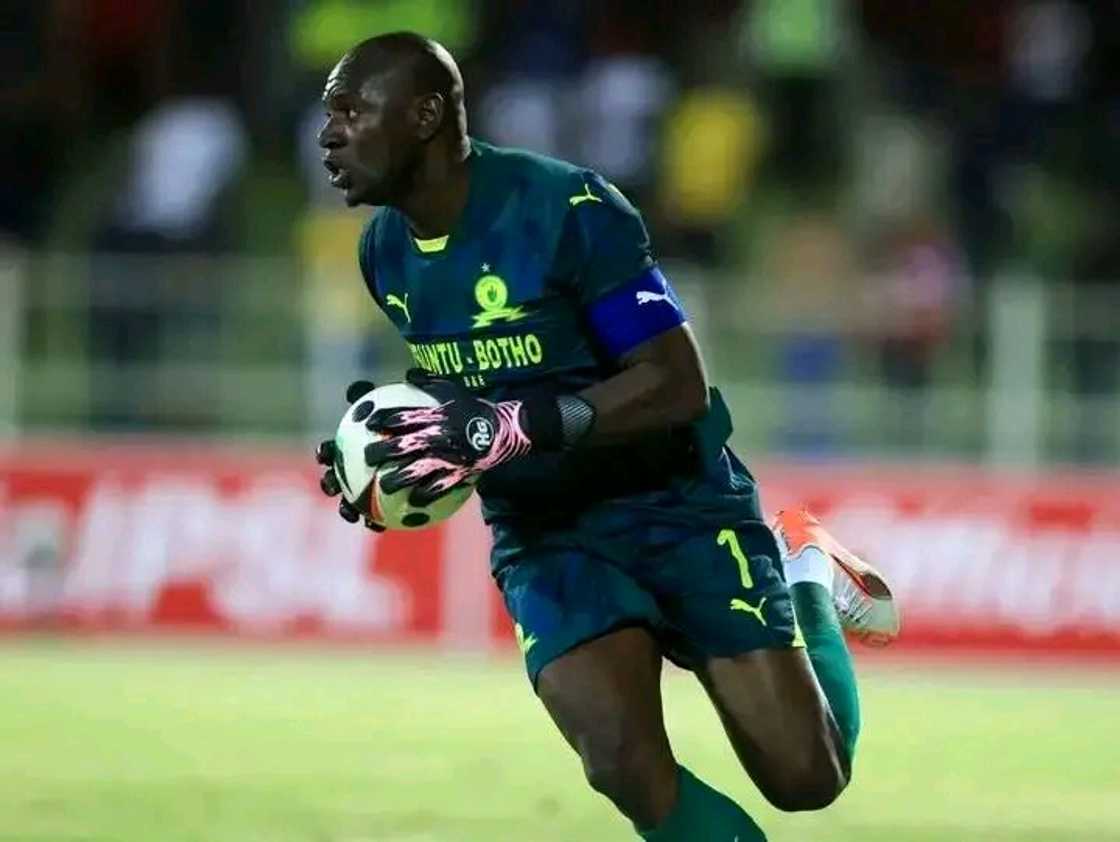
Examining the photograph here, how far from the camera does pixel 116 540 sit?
14141 mm

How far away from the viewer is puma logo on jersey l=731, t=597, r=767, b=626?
21.2 ft

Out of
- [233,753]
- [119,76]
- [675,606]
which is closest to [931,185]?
[119,76]

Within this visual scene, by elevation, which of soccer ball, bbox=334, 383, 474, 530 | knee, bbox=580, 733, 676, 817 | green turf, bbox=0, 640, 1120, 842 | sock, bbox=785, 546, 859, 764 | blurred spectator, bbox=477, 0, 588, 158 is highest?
blurred spectator, bbox=477, 0, 588, 158

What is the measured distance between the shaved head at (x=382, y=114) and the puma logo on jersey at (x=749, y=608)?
130 cm

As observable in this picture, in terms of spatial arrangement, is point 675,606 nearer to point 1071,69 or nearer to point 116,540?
point 116,540

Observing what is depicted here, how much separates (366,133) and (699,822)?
5.83 feet

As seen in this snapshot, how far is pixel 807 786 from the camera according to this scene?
6473 mm

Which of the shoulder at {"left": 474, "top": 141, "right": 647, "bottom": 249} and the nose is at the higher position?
the nose

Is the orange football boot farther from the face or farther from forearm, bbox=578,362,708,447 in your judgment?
the face

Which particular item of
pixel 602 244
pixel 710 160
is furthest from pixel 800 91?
pixel 602 244

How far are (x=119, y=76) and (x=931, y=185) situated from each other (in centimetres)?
484

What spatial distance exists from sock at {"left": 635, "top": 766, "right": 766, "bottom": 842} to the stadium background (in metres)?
6.10

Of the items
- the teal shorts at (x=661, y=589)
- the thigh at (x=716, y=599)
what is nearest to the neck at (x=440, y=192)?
the teal shorts at (x=661, y=589)

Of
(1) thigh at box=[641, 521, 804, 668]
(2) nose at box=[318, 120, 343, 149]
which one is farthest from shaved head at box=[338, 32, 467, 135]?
(1) thigh at box=[641, 521, 804, 668]
